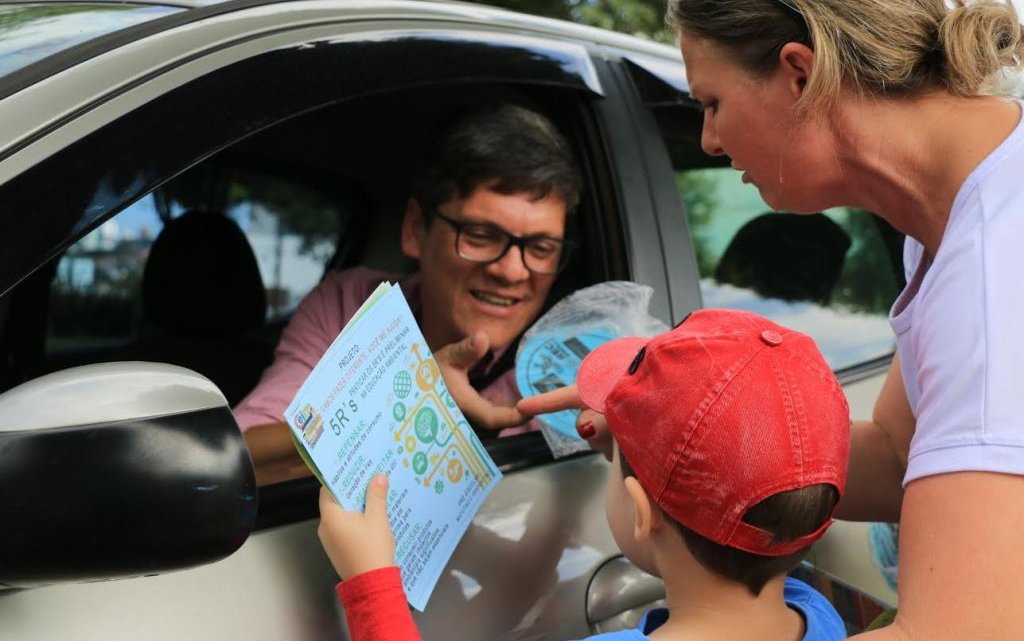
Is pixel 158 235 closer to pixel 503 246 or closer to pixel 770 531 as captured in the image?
pixel 503 246

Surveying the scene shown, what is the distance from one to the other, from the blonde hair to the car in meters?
0.47

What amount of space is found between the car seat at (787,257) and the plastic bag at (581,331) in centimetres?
33

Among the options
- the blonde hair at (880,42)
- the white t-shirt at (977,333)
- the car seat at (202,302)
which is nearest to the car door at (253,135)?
the blonde hair at (880,42)

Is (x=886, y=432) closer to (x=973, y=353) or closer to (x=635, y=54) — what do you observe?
(x=973, y=353)

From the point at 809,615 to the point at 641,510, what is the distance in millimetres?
299

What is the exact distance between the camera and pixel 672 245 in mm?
2055

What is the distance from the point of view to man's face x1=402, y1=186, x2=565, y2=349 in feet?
6.82

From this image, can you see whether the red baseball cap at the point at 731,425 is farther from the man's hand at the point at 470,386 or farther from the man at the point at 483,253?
the man at the point at 483,253

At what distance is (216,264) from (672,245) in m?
1.32

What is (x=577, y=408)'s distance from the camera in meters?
1.81

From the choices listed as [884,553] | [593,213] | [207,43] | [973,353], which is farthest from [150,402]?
[884,553]

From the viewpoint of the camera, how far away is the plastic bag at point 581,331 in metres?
1.93

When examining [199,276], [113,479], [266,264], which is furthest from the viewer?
[266,264]

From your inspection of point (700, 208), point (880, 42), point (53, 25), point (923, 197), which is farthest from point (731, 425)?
point (53, 25)
